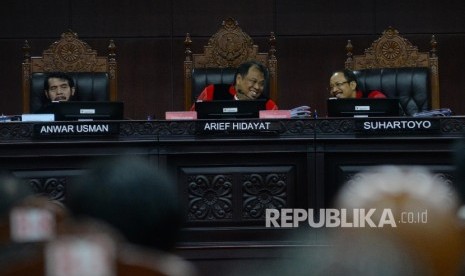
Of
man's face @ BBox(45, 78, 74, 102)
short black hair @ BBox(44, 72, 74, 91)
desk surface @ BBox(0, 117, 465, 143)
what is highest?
short black hair @ BBox(44, 72, 74, 91)

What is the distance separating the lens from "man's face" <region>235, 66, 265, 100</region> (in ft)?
18.3

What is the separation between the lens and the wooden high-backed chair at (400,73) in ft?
19.6

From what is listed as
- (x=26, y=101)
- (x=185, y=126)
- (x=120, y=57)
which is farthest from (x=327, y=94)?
(x=185, y=126)

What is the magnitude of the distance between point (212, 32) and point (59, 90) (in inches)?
103

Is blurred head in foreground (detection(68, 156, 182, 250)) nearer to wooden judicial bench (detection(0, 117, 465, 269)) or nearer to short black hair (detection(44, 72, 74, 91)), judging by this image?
wooden judicial bench (detection(0, 117, 465, 269))

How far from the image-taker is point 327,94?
7.94 m

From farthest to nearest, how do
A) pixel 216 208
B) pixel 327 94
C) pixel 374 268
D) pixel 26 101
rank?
1. pixel 327 94
2. pixel 26 101
3. pixel 216 208
4. pixel 374 268

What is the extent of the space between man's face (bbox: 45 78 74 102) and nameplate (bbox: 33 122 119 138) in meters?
1.06

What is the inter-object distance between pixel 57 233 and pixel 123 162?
0.11m

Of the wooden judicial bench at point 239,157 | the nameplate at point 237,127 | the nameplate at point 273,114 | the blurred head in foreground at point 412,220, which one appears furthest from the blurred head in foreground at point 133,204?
the nameplate at point 273,114

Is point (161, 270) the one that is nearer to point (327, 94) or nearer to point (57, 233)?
point (57, 233)

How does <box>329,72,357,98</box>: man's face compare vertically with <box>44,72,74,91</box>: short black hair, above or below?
below

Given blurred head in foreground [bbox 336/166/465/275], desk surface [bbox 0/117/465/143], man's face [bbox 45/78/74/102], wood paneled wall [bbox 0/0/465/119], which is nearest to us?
blurred head in foreground [bbox 336/166/465/275]

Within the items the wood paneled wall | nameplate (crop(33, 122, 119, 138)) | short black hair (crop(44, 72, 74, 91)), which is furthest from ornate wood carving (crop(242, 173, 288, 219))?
the wood paneled wall
